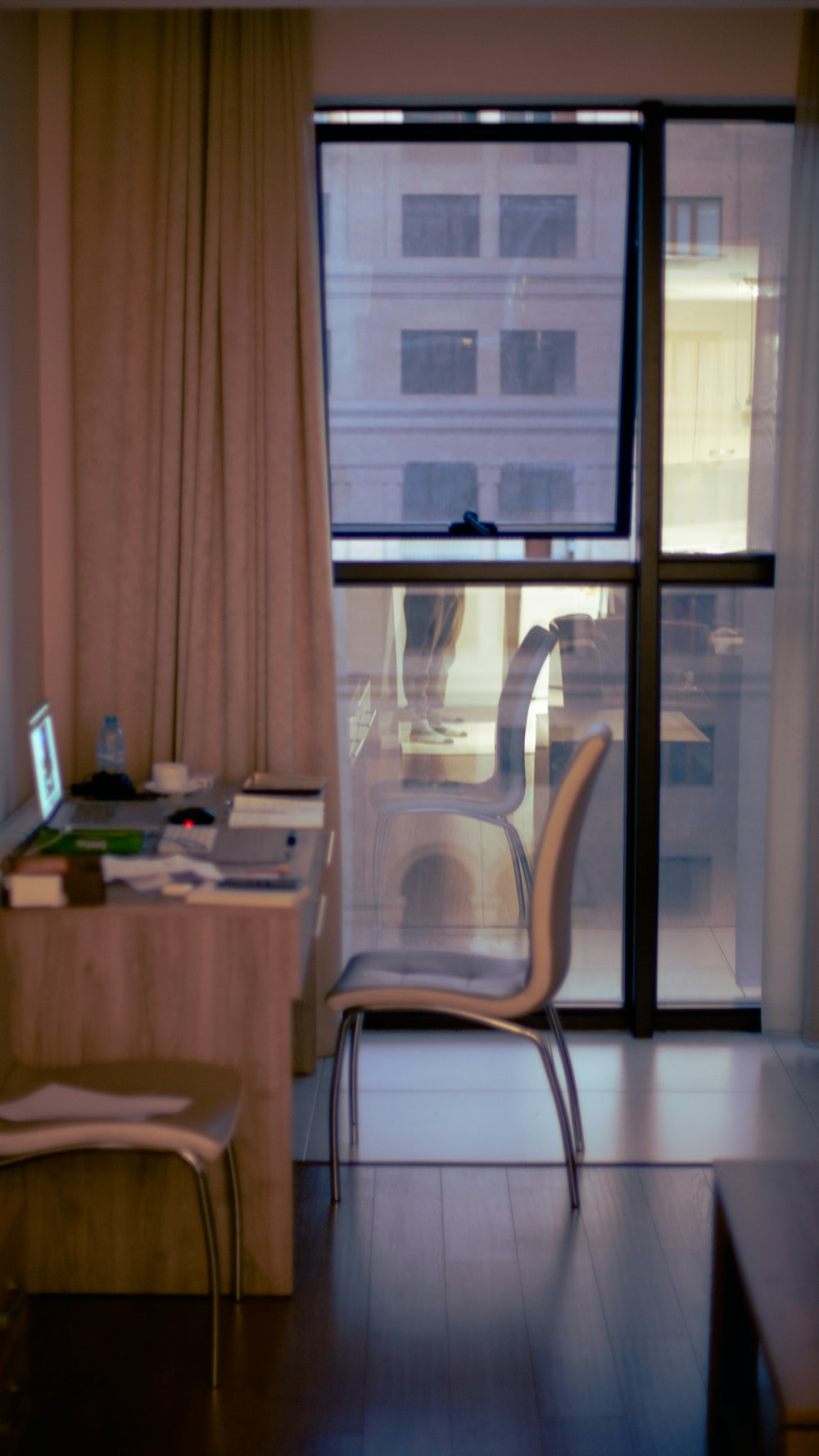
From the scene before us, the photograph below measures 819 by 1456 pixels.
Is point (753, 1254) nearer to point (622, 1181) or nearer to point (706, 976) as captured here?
point (622, 1181)

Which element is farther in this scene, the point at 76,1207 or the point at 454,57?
the point at 454,57

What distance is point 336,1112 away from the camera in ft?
9.41

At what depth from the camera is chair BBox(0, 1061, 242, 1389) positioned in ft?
7.25

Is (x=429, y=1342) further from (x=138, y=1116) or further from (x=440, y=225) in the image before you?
(x=440, y=225)

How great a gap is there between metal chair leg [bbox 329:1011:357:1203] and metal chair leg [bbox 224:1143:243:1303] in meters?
0.32

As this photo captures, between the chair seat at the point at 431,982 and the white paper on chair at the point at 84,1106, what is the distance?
59cm

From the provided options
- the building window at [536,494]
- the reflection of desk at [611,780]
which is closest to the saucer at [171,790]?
the reflection of desk at [611,780]

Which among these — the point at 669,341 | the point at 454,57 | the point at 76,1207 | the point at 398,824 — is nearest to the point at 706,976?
the point at 398,824

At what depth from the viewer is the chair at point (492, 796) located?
12.8 feet

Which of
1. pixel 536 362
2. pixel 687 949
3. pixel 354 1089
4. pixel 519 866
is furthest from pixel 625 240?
pixel 354 1089

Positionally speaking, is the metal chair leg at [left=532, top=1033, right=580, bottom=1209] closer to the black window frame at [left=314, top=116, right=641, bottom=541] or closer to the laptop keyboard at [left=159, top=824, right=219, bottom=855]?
the laptop keyboard at [left=159, top=824, right=219, bottom=855]

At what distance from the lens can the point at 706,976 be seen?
157 inches

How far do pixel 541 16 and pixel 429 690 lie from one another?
68.4 inches

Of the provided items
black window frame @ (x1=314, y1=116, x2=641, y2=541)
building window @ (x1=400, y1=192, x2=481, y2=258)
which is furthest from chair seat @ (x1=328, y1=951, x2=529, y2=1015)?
building window @ (x1=400, y1=192, x2=481, y2=258)
